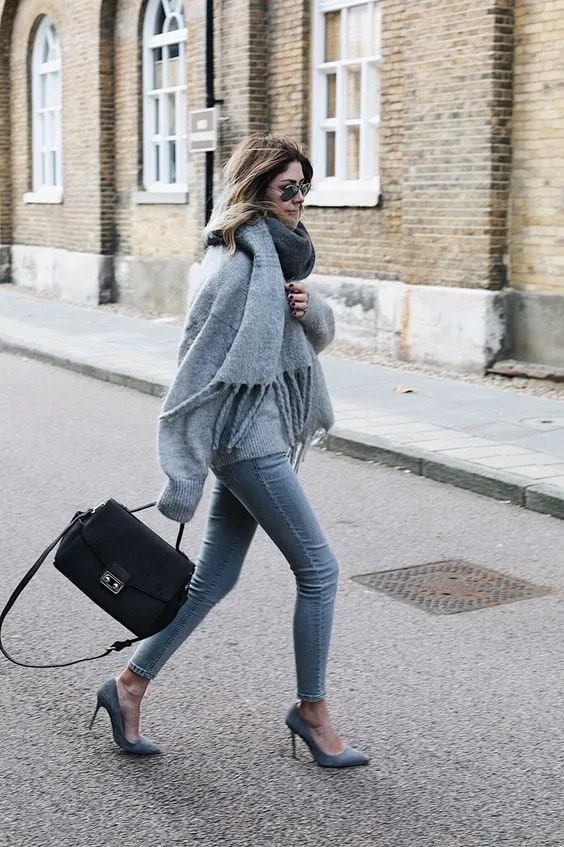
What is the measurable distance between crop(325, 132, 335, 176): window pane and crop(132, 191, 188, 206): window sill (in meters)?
3.21

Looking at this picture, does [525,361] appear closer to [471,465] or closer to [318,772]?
[471,465]

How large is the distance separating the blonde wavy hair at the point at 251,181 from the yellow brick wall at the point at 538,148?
828cm

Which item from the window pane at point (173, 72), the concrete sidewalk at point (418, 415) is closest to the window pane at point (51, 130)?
the window pane at point (173, 72)

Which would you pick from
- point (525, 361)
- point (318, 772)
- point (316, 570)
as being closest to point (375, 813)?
point (318, 772)

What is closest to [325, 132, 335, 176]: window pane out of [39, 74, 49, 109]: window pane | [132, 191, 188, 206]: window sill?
[132, 191, 188, 206]: window sill

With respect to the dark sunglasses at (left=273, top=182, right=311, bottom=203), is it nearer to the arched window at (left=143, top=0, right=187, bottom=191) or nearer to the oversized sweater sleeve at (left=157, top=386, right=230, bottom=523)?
the oversized sweater sleeve at (left=157, top=386, right=230, bottom=523)

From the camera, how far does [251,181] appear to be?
3982mm

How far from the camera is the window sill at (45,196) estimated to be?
21875 millimetres

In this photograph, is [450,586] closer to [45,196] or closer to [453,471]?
[453,471]

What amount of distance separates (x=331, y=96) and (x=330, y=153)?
2.06ft

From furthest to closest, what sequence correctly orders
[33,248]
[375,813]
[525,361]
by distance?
[33,248], [525,361], [375,813]

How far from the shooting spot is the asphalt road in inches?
146

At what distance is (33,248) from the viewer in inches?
891

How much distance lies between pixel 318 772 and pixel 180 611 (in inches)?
25.7
